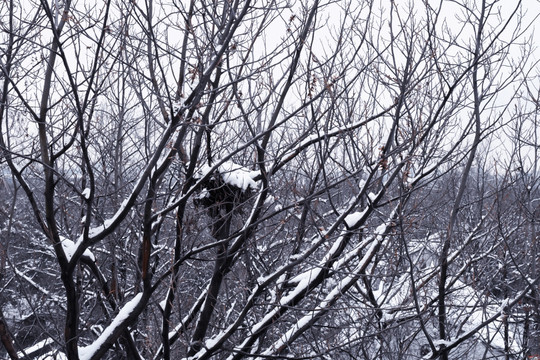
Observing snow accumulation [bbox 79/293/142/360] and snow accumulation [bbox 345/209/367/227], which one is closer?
snow accumulation [bbox 79/293/142/360]

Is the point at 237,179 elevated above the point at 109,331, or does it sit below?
above

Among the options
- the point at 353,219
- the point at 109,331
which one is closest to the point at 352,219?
the point at 353,219

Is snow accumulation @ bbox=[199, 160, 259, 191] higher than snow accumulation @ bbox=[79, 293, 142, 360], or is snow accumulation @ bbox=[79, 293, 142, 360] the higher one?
snow accumulation @ bbox=[199, 160, 259, 191]

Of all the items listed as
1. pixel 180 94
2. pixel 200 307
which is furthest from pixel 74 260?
pixel 200 307

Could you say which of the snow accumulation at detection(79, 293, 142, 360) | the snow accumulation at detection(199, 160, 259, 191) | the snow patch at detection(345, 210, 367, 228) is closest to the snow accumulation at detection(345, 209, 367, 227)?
the snow patch at detection(345, 210, 367, 228)

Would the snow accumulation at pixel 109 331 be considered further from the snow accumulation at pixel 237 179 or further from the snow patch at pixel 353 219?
the snow patch at pixel 353 219

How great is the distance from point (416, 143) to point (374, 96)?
3.09 ft

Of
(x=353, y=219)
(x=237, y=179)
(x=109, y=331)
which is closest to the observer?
(x=109, y=331)

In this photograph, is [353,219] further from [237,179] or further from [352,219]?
[237,179]

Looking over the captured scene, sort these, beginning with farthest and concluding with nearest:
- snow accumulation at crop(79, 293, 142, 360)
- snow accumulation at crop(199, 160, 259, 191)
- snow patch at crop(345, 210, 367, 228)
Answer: snow accumulation at crop(199, 160, 259, 191)
snow patch at crop(345, 210, 367, 228)
snow accumulation at crop(79, 293, 142, 360)

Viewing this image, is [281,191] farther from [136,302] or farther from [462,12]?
[462,12]

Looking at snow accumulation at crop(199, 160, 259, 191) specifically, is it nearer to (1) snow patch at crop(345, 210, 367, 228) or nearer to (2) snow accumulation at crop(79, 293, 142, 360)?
(1) snow patch at crop(345, 210, 367, 228)

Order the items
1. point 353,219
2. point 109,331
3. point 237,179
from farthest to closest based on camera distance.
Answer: point 237,179
point 353,219
point 109,331

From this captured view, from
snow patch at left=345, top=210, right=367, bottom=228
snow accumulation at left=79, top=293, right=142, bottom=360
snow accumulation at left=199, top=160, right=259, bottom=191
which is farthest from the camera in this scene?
snow accumulation at left=199, top=160, right=259, bottom=191
